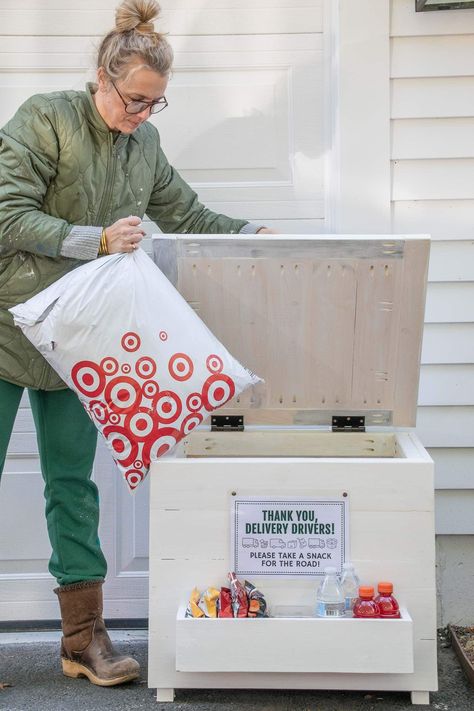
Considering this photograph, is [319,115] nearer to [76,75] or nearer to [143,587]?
[76,75]

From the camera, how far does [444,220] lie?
3258 mm

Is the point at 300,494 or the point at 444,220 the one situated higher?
the point at 444,220

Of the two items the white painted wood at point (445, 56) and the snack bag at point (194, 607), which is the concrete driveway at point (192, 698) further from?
the white painted wood at point (445, 56)

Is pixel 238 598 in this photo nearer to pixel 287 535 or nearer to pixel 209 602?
pixel 209 602

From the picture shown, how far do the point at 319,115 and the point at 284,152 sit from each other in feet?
0.54

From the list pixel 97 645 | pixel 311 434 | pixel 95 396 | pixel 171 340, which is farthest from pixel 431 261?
pixel 97 645

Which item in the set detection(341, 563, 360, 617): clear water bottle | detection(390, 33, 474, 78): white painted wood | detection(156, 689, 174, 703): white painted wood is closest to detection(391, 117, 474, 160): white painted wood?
detection(390, 33, 474, 78): white painted wood

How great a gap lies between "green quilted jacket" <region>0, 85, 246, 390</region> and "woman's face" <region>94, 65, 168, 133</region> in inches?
1.2

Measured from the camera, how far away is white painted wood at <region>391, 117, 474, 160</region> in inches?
127

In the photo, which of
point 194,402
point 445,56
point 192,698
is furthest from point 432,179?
point 192,698

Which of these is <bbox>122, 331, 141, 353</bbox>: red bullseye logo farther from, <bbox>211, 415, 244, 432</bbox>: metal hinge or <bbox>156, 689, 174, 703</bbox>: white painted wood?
<bbox>156, 689, 174, 703</bbox>: white painted wood

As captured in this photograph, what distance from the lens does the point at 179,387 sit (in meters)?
2.56

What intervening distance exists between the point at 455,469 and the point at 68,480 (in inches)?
51.0

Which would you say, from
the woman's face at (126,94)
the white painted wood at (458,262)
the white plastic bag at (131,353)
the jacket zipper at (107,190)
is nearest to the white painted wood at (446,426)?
the white painted wood at (458,262)
